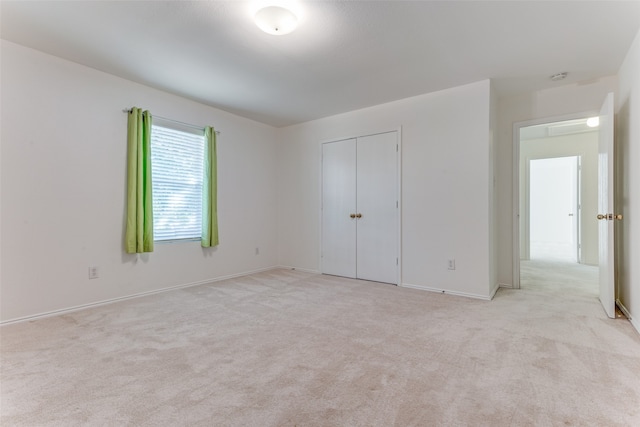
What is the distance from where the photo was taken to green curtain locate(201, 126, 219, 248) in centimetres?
416

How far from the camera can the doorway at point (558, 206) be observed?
478 centimetres

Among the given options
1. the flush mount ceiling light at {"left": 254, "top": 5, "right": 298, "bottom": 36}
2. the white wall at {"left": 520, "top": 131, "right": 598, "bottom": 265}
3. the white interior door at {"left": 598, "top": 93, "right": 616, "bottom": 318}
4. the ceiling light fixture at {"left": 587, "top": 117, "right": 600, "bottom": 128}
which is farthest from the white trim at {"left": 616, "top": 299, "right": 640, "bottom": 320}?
the flush mount ceiling light at {"left": 254, "top": 5, "right": 298, "bottom": 36}

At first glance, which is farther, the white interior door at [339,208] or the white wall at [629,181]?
the white interior door at [339,208]

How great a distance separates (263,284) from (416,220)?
2249mm

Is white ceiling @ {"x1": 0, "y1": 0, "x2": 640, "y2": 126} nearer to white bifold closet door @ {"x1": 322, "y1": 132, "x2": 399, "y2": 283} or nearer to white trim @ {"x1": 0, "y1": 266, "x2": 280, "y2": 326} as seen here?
white bifold closet door @ {"x1": 322, "y1": 132, "x2": 399, "y2": 283}

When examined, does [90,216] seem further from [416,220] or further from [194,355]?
[416,220]

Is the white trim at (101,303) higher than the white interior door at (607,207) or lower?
lower

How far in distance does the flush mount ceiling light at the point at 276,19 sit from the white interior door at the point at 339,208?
2.45 metres

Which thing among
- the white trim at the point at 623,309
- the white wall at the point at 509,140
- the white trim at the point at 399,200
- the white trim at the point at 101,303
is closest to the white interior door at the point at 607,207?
the white trim at the point at 623,309

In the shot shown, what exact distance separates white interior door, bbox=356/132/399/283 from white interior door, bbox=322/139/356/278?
122 millimetres

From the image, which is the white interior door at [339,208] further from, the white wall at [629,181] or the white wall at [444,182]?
the white wall at [629,181]

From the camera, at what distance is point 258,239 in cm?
507

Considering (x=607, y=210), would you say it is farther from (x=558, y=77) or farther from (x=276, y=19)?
(x=276, y=19)

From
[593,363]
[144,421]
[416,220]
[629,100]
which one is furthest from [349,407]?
[629,100]
